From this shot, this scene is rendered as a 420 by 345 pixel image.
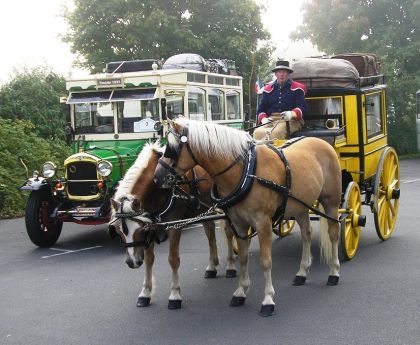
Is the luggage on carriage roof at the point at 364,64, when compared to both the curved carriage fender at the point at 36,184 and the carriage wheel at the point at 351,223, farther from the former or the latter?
the curved carriage fender at the point at 36,184

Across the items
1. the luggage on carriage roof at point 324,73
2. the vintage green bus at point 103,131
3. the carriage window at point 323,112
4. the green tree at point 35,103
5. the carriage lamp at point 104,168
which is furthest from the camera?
the green tree at point 35,103

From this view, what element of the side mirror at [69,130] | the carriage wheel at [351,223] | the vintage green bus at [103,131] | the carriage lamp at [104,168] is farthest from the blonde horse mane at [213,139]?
the side mirror at [69,130]

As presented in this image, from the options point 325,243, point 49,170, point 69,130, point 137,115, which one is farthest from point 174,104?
point 325,243

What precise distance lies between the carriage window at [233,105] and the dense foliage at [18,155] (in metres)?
4.37

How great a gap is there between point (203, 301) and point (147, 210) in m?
1.14

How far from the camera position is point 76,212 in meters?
8.63

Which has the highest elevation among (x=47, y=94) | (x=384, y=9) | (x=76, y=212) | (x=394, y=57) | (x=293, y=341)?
(x=384, y=9)

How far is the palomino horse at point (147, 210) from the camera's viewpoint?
5.17 m

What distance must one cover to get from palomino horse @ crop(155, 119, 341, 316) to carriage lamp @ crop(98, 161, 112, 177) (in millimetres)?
3472

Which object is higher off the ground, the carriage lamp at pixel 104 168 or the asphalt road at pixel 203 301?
the carriage lamp at pixel 104 168

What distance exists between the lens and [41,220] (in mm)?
9023

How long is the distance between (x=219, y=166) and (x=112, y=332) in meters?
1.73

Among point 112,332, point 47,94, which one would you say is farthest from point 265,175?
point 47,94

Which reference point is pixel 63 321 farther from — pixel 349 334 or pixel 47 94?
pixel 47 94
